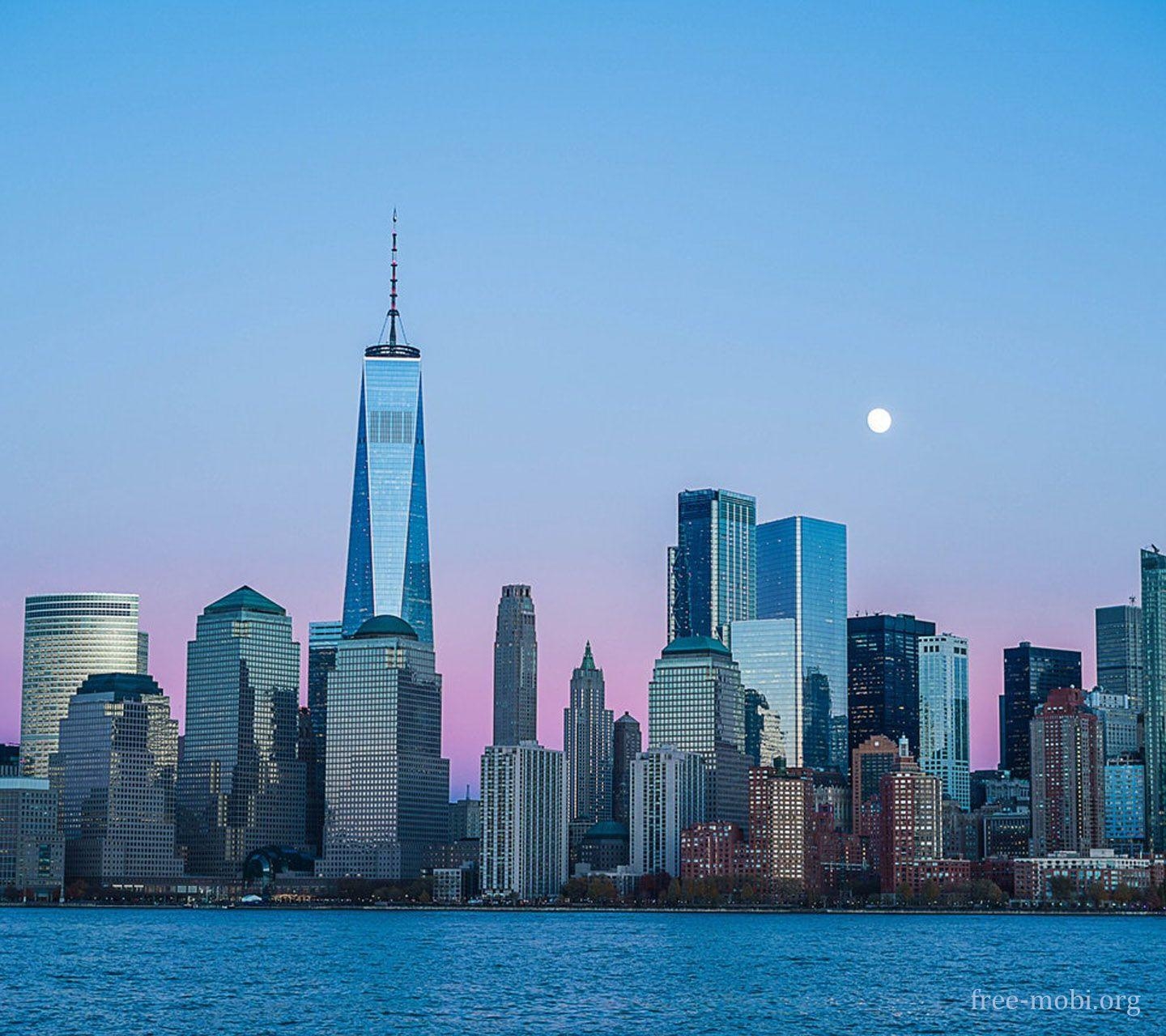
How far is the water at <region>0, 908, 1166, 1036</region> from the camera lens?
10812 centimetres

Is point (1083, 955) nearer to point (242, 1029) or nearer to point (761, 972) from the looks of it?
point (761, 972)

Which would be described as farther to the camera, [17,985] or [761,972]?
[761,972]

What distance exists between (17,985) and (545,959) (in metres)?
44.8

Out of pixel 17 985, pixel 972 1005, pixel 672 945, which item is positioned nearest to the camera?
pixel 972 1005

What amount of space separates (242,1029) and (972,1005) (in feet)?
138

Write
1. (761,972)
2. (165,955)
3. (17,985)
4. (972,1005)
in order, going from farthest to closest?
(165,955), (761,972), (17,985), (972,1005)

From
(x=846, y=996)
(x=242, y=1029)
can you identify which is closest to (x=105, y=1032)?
(x=242, y=1029)

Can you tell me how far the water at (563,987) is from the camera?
10812 cm

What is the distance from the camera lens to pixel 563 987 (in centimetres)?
13138

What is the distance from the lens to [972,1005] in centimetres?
12031

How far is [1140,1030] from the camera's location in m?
106

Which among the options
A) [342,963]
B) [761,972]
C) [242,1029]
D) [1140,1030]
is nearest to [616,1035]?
[242,1029]

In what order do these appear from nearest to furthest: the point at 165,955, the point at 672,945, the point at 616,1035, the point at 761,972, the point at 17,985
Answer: the point at 616,1035 → the point at 17,985 → the point at 761,972 → the point at 165,955 → the point at 672,945

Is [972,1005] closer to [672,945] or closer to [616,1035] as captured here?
[616,1035]
